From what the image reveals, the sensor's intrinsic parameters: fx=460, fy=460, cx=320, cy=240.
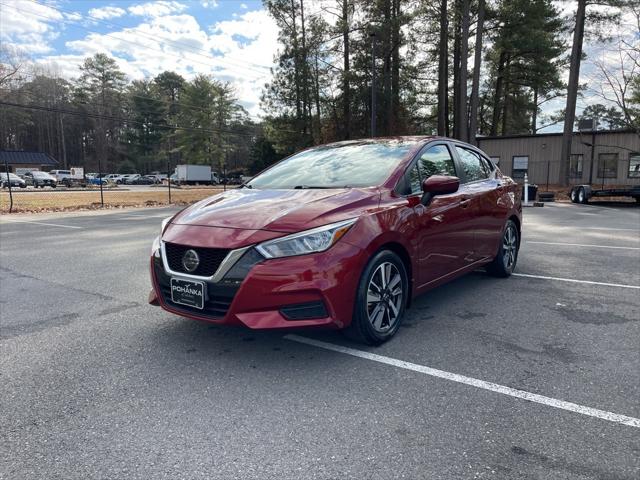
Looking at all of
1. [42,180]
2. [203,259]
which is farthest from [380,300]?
[42,180]

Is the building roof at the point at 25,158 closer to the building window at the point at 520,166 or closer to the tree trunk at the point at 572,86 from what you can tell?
the building window at the point at 520,166

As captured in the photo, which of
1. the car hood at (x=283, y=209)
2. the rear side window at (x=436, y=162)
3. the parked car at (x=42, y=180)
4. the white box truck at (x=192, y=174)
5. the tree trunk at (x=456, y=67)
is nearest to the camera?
the car hood at (x=283, y=209)

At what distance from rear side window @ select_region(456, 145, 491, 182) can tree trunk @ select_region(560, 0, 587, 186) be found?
82.0ft

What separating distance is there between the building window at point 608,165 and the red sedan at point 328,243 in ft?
97.4

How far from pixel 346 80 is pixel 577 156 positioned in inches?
630

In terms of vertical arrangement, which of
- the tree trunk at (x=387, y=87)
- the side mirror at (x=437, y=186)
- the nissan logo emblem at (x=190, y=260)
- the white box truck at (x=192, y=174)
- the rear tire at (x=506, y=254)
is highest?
the tree trunk at (x=387, y=87)

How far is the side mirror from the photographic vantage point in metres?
3.72

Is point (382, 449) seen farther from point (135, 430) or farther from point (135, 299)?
point (135, 299)

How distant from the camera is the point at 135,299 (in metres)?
4.75

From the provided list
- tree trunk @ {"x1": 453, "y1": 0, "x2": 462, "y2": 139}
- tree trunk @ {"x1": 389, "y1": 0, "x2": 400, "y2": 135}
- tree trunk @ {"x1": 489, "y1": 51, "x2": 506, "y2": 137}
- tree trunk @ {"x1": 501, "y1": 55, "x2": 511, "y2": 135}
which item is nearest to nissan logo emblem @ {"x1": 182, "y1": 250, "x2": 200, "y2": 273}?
tree trunk @ {"x1": 389, "y1": 0, "x2": 400, "y2": 135}

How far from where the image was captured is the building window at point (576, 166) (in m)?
30.2

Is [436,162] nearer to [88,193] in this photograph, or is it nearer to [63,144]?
[88,193]

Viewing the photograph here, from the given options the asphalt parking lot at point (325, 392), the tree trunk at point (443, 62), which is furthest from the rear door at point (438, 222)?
the tree trunk at point (443, 62)

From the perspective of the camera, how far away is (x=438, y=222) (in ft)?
13.3
